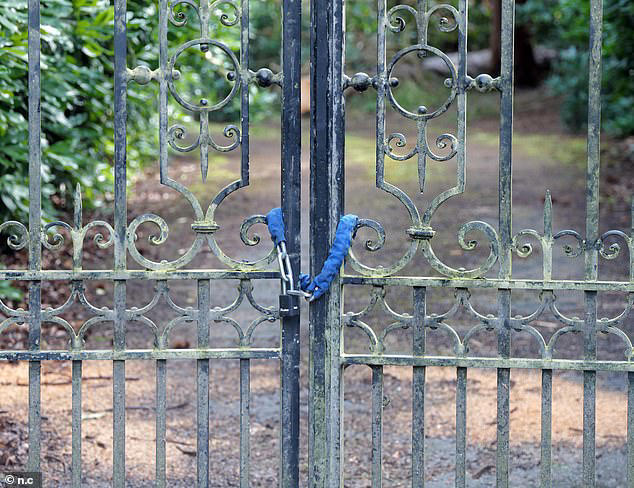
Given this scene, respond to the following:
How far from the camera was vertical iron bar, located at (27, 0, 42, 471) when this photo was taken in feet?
12.1

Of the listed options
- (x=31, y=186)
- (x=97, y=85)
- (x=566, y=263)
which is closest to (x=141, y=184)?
(x=97, y=85)

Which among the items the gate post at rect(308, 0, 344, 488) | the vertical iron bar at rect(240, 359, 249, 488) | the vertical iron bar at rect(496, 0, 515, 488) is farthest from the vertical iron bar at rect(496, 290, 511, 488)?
the vertical iron bar at rect(240, 359, 249, 488)

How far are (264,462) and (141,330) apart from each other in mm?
2151

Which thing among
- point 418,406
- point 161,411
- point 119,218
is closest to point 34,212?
point 119,218

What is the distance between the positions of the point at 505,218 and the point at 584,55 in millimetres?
11897

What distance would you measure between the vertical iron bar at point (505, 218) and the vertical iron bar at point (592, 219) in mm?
288

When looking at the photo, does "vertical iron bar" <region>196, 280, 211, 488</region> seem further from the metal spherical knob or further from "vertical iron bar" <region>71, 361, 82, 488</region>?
the metal spherical knob

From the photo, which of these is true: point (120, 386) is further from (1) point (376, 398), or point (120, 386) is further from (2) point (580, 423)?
(2) point (580, 423)

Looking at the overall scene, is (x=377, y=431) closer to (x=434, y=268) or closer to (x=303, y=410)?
(x=434, y=268)

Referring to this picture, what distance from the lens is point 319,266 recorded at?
3.71 metres

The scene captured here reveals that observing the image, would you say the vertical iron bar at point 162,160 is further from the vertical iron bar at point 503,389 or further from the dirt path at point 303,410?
the vertical iron bar at point 503,389

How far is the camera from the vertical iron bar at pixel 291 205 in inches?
145

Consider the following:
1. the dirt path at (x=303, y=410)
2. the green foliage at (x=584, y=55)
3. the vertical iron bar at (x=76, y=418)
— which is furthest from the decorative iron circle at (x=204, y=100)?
the green foliage at (x=584, y=55)

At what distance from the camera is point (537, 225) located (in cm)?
920
